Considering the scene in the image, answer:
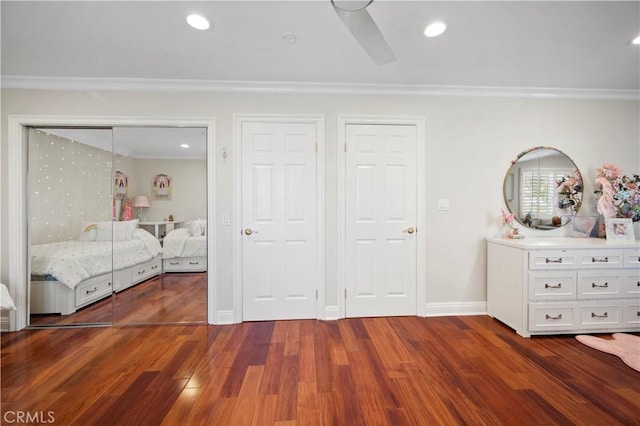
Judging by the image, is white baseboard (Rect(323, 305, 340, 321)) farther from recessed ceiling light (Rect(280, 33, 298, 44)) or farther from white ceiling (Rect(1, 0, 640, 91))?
recessed ceiling light (Rect(280, 33, 298, 44))

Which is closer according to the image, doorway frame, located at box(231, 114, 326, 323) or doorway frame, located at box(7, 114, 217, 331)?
doorway frame, located at box(7, 114, 217, 331)

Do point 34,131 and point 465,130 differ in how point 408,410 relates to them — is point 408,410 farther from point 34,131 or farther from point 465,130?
point 34,131

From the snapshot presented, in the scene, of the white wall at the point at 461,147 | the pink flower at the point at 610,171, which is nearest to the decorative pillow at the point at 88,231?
the white wall at the point at 461,147

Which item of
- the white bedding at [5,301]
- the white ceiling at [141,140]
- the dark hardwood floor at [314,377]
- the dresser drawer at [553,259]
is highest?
the white ceiling at [141,140]

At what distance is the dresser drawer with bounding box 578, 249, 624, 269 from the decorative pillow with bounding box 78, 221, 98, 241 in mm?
4614

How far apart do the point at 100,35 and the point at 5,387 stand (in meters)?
2.46

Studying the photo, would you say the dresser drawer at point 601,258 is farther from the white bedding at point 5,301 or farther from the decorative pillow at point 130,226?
the white bedding at point 5,301

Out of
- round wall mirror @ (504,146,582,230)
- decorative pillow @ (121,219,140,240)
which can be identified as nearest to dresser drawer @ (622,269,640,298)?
round wall mirror @ (504,146,582,230)

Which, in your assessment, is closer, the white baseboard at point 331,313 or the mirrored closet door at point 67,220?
the mirrored closet door at point 67,220

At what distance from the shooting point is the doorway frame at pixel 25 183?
8.40 ft

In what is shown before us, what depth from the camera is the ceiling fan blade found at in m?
1.22

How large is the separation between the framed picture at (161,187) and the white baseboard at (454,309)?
2930 millimetres

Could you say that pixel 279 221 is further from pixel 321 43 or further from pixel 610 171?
pixel 610 171

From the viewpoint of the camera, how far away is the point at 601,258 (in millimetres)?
2381
